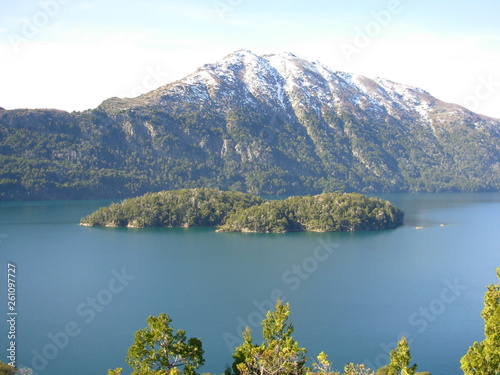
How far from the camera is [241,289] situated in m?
71.8

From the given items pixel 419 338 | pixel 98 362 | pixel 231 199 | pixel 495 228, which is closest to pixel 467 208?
pixel 495 228

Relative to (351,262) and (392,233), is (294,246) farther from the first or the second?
(392,233)

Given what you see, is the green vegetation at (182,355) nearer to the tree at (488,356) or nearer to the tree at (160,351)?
the tree at (160,351)

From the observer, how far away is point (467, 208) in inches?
7638

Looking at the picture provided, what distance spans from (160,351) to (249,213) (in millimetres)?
99273

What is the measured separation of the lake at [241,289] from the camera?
51.1 m

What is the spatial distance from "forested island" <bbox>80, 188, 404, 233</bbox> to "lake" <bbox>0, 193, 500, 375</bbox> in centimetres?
668

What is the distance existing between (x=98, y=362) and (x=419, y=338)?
30.3 m

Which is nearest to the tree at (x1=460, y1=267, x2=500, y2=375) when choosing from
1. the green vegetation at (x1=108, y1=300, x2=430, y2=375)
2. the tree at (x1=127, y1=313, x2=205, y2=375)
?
the green vegetation at (x1=108, y1=300, x2=430, y2=375)

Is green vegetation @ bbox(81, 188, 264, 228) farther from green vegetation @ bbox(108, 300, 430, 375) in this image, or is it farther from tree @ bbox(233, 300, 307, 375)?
green vegetation @ bbox(108, 300, 430, 375)

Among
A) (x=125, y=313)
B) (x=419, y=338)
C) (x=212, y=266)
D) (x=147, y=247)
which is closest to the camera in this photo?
(x=419, y=338)

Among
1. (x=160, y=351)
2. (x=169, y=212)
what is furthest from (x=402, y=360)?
(x=169, y=212)

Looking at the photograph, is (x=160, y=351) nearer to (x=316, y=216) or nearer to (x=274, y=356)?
(x=274, y=356)

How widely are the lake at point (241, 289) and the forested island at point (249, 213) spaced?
6676mm
